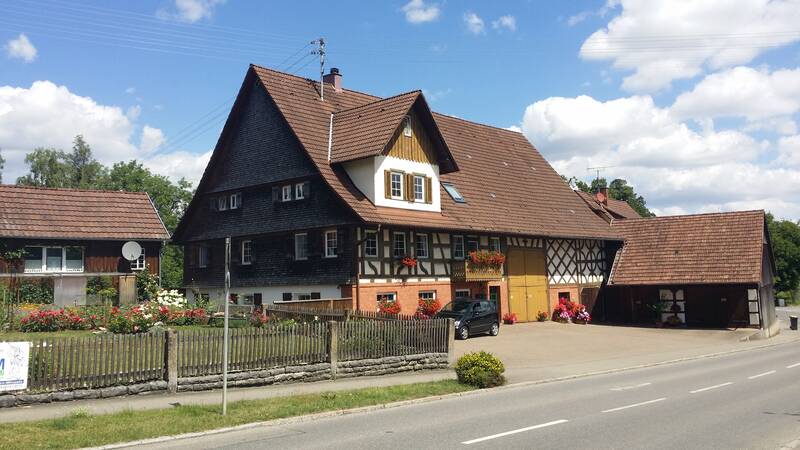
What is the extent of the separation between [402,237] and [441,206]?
3.23 m

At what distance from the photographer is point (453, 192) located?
35219 mm

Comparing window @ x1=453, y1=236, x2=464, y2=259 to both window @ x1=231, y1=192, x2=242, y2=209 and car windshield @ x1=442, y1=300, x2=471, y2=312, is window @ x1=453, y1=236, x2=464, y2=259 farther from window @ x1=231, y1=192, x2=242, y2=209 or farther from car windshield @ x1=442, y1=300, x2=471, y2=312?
window @ x1=231, y1=192, x2=242, y2=209

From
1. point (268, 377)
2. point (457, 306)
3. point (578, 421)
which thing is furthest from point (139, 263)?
point (578, 421)

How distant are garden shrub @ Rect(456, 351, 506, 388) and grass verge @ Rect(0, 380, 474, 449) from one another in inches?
79.5

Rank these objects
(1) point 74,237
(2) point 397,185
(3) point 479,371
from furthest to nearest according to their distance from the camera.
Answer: (1) point 74,237, (2) point 397,185, (3) point 479,371

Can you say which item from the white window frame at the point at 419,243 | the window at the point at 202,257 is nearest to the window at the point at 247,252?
the window at the point at 202,257

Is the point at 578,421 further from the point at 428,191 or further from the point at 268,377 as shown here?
the point at 428,191

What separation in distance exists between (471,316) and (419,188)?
680 cm

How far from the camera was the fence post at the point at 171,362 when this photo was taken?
1520 cm

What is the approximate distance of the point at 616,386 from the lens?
1789 centimetres

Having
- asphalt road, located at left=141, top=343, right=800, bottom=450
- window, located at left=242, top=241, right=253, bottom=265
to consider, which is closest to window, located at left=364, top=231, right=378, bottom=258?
window, located at left=242, top=241, right=253, bottom=265

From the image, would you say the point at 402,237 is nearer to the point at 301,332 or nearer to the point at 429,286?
the point at 429,286

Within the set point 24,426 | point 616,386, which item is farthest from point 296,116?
point 24,426

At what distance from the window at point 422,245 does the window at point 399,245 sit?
40.8 inches
